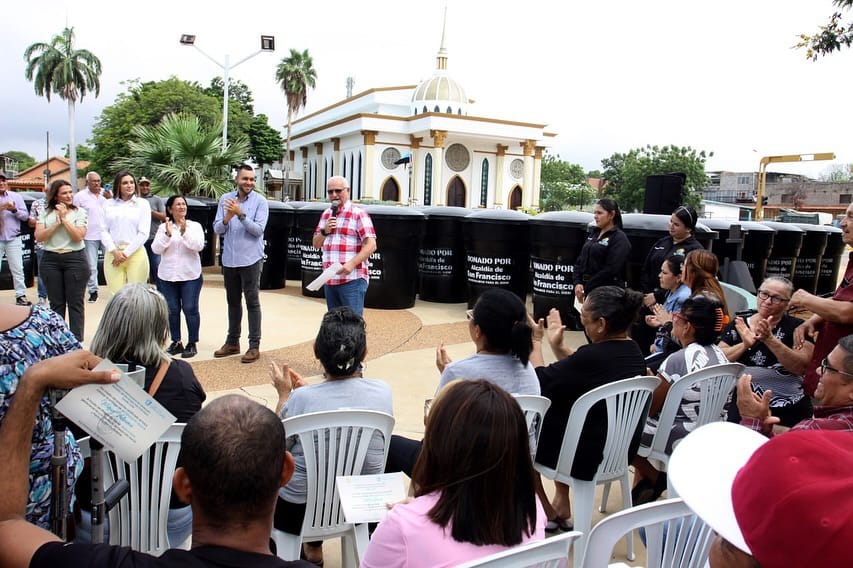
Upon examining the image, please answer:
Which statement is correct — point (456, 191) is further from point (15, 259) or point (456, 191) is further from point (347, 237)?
point (347, 237)

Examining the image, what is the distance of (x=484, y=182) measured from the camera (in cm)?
5075

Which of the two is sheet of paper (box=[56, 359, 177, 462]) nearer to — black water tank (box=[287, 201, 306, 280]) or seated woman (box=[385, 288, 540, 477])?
seated woman (box=[385, 288, 540, 477])

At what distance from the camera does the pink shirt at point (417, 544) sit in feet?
5.46

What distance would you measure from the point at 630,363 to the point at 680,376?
1.45ft

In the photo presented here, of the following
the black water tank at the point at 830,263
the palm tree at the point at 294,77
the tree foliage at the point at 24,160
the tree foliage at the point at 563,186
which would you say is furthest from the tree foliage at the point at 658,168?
the tree foliage at the point at 24,160

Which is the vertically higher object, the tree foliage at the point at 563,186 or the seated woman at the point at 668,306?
the tree foliage at the point at 563,186

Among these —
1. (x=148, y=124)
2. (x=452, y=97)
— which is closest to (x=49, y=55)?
(x=148, y=124)

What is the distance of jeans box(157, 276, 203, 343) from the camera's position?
251 inches

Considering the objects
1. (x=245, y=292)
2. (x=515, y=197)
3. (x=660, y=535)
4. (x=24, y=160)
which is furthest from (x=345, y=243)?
(x=24, y=160)

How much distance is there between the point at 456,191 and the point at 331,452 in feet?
158

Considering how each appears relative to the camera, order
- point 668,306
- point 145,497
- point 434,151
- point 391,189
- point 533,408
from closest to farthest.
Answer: point 145,497
point 533,408
point 668,306
point 434,151
point 391,189

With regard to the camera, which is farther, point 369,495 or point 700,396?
point 700,396

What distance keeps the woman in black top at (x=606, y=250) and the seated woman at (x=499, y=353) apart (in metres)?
3.20

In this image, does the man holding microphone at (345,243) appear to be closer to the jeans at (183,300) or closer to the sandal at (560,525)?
the jeans at (183,300)
